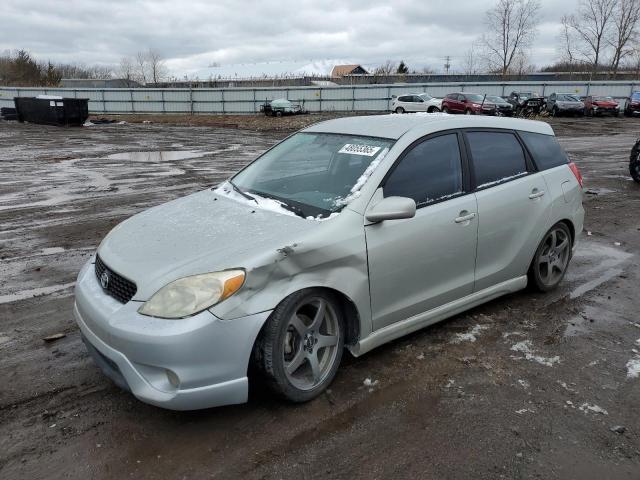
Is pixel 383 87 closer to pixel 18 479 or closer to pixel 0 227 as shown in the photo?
pixel 0 227

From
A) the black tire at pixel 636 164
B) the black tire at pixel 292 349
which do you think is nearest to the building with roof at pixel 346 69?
the black tire at pixel 636 164

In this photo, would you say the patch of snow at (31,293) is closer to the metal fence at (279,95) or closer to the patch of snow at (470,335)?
the patch of snow at (470,335)

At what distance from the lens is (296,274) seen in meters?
2.98

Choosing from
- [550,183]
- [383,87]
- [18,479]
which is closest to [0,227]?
[18,479]

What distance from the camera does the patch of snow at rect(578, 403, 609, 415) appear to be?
3.14 metres

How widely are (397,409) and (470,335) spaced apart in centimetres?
121

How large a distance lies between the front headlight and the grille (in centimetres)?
19

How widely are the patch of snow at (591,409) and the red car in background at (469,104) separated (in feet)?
98.2

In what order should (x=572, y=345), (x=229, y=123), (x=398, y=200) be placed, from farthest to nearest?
(x=229, y=123) → (x=572, y=345) → (x=398, y=200)

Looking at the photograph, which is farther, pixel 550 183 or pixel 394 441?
pixel 550 183

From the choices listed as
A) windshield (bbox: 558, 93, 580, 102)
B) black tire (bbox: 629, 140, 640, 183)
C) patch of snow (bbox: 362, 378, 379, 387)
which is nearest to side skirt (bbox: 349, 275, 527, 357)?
patch of snow (bbox: 362, 378, 379, 387)

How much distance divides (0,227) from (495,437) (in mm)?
7350

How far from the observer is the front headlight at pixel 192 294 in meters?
2.72

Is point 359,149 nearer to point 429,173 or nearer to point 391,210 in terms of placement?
point 429,173
